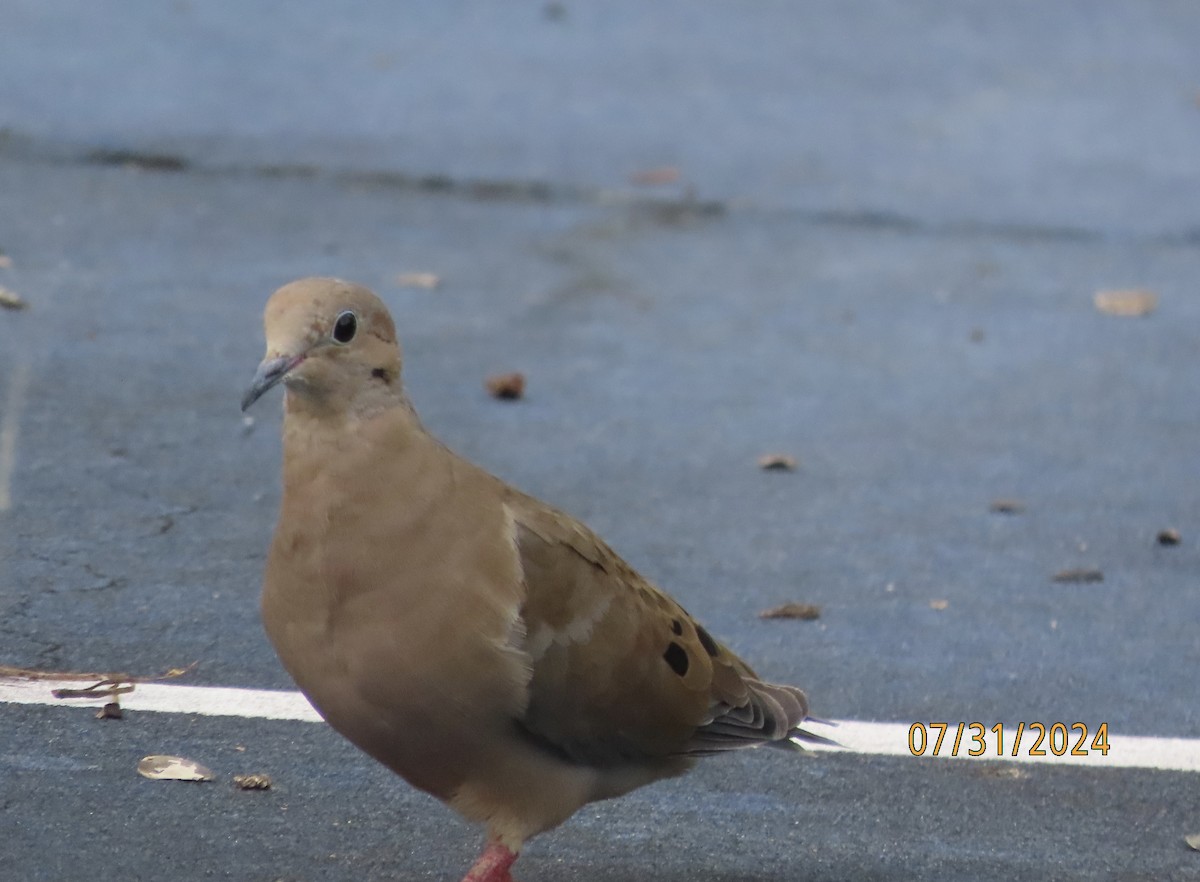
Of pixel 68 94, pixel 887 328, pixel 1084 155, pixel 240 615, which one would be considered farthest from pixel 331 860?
pixel 1084 155

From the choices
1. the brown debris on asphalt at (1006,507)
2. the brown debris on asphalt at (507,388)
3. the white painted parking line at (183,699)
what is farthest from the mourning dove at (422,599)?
the brown debris on asphalt at (507,388)

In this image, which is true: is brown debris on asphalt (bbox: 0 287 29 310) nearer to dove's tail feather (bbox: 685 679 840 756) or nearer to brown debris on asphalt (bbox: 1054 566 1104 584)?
brown debris on asphalt (bbox: 1054 566 1104 584)

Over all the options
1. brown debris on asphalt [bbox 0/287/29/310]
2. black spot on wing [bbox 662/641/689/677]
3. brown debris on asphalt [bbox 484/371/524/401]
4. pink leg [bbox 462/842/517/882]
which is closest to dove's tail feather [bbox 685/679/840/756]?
black spot on wing [bbox 662/641/689/677]

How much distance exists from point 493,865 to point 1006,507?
3061 millimetres

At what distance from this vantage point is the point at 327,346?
288 cm

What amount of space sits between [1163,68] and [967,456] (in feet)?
19.9

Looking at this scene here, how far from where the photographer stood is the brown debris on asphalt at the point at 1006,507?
5.69 meters

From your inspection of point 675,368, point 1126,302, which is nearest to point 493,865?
point 675,368

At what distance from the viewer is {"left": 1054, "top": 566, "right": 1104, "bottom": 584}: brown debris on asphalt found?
205 inches

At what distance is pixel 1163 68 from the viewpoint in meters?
11.2

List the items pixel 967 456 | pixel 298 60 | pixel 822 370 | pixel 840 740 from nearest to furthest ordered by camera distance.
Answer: pixel 840 740 < pixel 967 456 < pixel 822 370 < pixel 298 60

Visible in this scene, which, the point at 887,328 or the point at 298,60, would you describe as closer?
the point at 887,328

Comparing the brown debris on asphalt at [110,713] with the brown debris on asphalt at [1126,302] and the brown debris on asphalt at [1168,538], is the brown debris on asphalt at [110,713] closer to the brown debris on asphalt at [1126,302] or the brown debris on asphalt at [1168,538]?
the brown debris on asphalt at [1168,538]

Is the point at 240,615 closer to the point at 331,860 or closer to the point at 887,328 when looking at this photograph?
the point at 331,860
